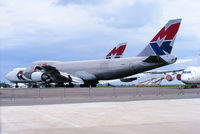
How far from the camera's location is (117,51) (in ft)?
227

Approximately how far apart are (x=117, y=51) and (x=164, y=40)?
25.0 m

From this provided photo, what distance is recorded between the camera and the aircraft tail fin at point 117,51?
68.9m

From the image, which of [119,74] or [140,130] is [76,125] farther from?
[119,74]

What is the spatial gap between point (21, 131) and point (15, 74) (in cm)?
5091

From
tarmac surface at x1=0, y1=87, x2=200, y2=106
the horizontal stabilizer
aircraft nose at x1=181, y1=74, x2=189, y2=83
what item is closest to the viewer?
tarmac surface at x1=0, y1=87, x2=200, y2=106

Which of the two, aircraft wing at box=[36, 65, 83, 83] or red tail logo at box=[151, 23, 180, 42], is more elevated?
red tail logo at box=[151, 23, 180, 42]

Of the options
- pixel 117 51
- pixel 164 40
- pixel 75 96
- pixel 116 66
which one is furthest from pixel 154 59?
pixel 117 51

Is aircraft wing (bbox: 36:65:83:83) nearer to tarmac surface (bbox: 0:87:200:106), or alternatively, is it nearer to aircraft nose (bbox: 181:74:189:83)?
aircraft nose (bbox: 181:74:189:83)

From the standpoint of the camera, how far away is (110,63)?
152ft

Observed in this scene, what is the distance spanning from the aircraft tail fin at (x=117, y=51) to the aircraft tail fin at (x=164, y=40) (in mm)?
23057

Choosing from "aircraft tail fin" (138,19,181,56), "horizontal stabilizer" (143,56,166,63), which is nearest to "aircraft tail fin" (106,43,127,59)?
"aircraft tail fin" (138,19,181,56)

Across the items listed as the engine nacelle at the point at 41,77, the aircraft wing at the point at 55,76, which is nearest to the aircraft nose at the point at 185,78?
the aircraft wing at the point at 55,76

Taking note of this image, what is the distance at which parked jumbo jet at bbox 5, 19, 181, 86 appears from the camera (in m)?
42.5

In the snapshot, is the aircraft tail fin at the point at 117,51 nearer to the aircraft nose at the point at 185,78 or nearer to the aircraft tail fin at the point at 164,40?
the aircraft tail fin at the point at 164,40
